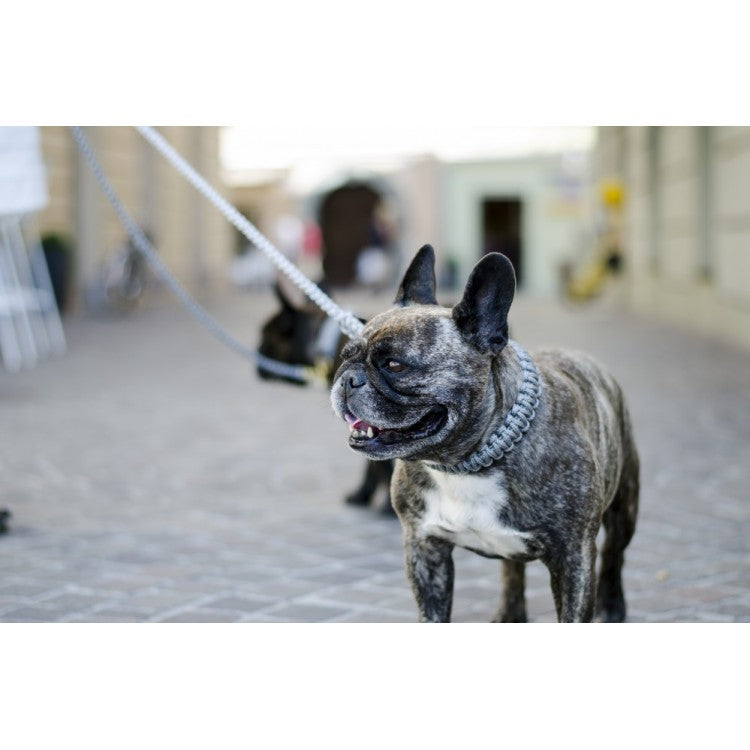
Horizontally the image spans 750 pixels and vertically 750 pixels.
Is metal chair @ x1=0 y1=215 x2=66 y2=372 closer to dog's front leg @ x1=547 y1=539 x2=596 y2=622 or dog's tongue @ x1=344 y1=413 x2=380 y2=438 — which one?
dog's tongue @ x1=344 y1=413 x2=380 y2=438

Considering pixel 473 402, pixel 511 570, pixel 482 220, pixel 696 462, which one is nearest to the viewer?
pixel 473 402

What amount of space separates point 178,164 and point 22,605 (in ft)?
5.01

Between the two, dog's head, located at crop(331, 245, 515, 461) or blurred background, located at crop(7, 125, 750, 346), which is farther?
blurred background, located at crop(7, 125, 750, 346)

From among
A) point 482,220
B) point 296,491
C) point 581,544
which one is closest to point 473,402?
point 581,544

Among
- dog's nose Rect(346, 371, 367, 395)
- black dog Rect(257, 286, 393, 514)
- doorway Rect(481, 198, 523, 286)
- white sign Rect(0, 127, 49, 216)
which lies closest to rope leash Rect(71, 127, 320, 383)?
black dog Rect(257, 286, 393, 514)

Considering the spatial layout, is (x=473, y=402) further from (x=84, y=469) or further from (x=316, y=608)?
(x=84, y=469)

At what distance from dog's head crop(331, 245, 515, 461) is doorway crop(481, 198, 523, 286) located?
3332 centimetres

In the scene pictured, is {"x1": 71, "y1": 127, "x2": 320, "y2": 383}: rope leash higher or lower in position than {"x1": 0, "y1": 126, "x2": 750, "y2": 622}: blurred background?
higher

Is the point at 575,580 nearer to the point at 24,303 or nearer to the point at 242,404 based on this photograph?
the point at 242,404

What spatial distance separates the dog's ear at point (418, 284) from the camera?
2.84 meters

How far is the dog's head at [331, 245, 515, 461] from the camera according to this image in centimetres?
253

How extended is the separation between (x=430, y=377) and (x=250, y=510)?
3.04m

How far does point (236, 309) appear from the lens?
21.5m

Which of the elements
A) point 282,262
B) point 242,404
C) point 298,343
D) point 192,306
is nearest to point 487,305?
point 282,262
